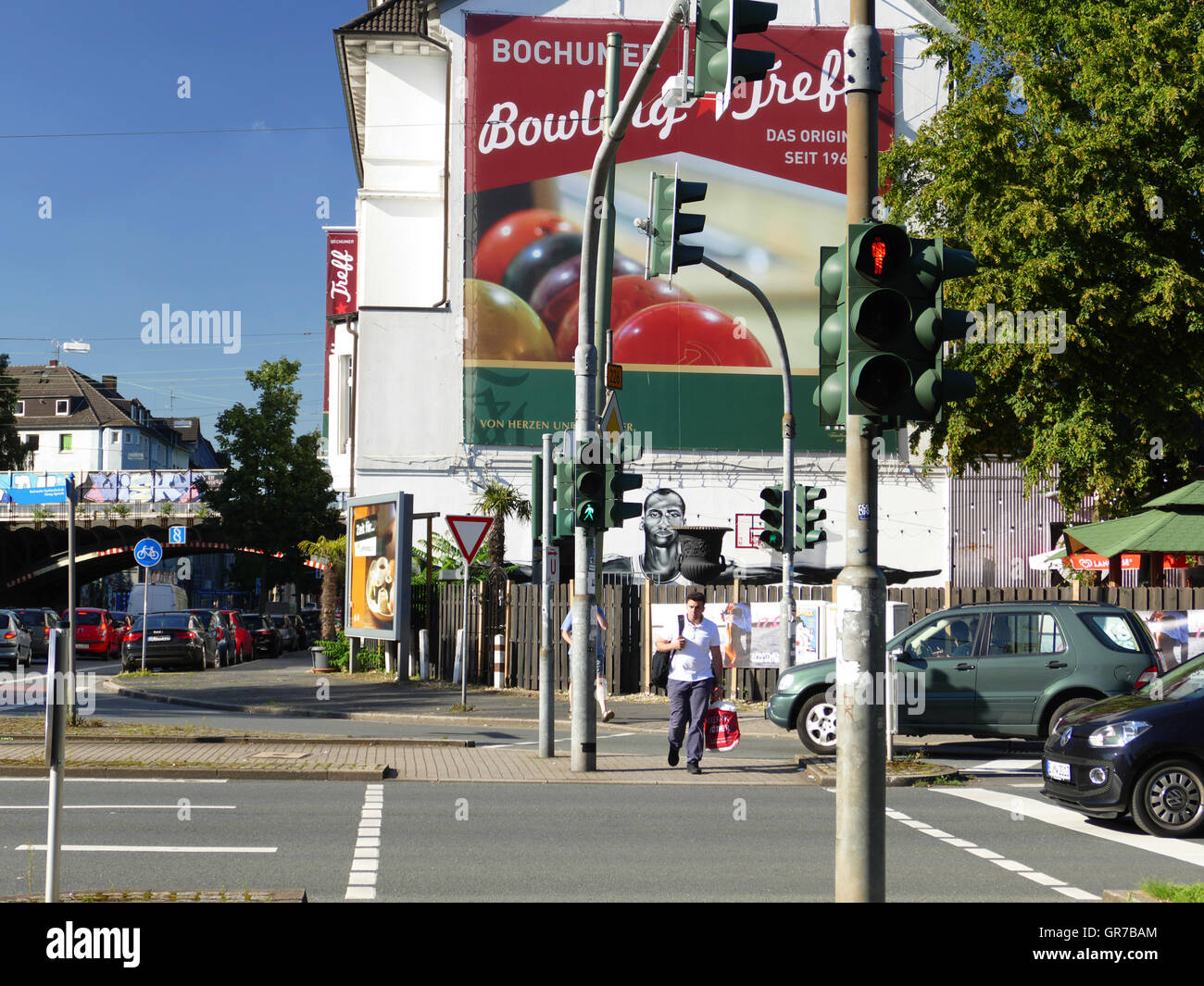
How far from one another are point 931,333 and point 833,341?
499 mm

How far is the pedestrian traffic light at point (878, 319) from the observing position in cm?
647

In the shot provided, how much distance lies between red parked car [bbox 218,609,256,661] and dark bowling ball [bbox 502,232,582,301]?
43.7 ft

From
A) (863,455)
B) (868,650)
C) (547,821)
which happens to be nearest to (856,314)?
(863,455)

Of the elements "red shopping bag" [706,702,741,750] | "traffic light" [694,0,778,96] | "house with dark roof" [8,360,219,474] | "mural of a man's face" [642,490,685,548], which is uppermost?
"house with dark roof" [8,360,219,474]

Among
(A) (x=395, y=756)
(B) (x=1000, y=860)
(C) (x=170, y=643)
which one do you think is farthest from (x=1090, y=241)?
(C) (x=170, y=643)

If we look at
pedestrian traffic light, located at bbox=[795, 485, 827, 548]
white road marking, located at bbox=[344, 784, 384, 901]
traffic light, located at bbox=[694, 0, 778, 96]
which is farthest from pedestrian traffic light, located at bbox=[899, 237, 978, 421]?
pedestrian traffic light, located at bbox=[795, 485, 827, 548]

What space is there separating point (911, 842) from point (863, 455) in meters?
4.67

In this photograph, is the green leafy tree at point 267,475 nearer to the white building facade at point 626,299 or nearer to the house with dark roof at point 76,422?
the white building facade at point 626,299

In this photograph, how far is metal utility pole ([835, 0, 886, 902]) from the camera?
6.31m

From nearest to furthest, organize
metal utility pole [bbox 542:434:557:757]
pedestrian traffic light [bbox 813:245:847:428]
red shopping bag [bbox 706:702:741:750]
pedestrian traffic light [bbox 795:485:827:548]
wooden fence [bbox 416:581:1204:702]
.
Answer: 1. pedestrian traffic light [bbox 813:245:847:428]
2. red shopping bag [bbox 706:702:741:750]
3. metal utility pole [bbox 542:434:557:757]
4. pedestrian traffic light [bbox 795:485:827:548]
5. wooden fence [bbox 416:581:1204:702]

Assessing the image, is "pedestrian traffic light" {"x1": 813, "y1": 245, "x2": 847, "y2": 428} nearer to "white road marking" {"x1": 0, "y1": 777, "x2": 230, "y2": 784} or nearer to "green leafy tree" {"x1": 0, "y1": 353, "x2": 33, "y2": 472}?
"white road marking" {"x1": 0, "y1": 777, "x2": 230, "y2": 784}

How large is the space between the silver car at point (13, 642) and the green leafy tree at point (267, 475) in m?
25.3

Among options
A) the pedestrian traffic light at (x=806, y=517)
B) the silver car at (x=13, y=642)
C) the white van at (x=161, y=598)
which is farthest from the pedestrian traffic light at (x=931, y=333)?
the white van at (x=161, y=598)

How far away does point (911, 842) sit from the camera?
407 inches
